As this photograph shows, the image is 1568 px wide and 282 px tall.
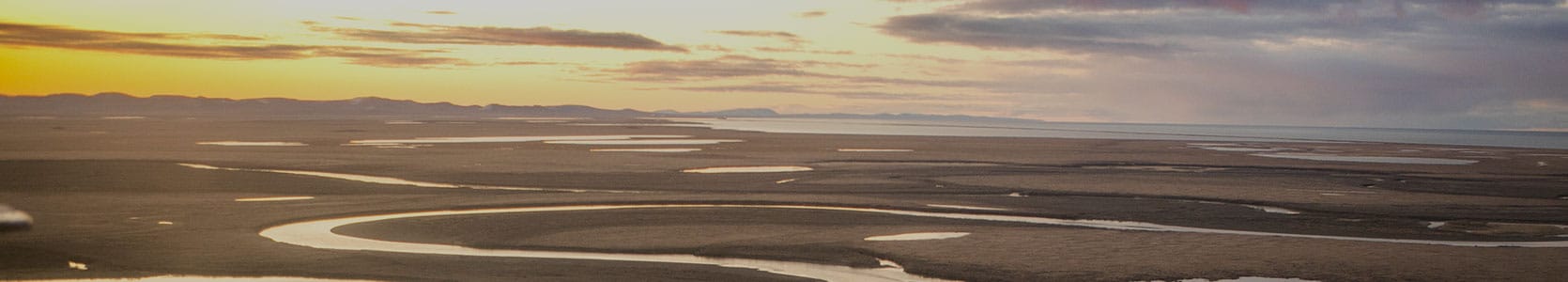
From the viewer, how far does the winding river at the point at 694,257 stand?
57.0 ft

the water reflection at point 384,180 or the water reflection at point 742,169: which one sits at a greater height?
the water reflection at point 384,180

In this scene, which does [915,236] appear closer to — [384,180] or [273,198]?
[273,198]

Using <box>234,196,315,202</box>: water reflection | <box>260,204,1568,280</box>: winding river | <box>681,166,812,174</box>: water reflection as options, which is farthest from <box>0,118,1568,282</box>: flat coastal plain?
<box>681,166,812,174</box>: water reflection

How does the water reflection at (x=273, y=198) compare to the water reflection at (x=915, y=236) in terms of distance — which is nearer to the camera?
the water reflection at (x=915, y=236)

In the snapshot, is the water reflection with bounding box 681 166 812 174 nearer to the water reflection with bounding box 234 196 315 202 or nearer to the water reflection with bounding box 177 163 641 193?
the water reflection with bounding box 177 163 641 193

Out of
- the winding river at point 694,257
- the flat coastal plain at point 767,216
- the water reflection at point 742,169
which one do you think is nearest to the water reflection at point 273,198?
the flat coastal plain at point 767,216

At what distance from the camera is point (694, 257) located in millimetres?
18578

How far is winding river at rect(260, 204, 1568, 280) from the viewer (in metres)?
17.4

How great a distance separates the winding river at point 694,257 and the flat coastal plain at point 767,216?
0.34 meters

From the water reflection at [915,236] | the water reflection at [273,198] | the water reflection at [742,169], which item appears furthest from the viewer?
the water reflection at [742,169]

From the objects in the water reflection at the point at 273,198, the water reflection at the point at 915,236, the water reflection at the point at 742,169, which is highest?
the water reflection at the point at 273,198

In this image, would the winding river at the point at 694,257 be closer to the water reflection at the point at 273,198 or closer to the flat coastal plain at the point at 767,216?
the flat coastal plain at the point at 767,216

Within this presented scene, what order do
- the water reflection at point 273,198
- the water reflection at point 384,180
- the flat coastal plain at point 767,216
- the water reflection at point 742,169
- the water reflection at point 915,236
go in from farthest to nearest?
the water reflection at point 742,169, the water reflection at point 384,180, the water reflection at point 273,198, the water reflection at point 915,236, the flat coastal plain at point 767,216

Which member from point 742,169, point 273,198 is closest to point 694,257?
point 273,198
